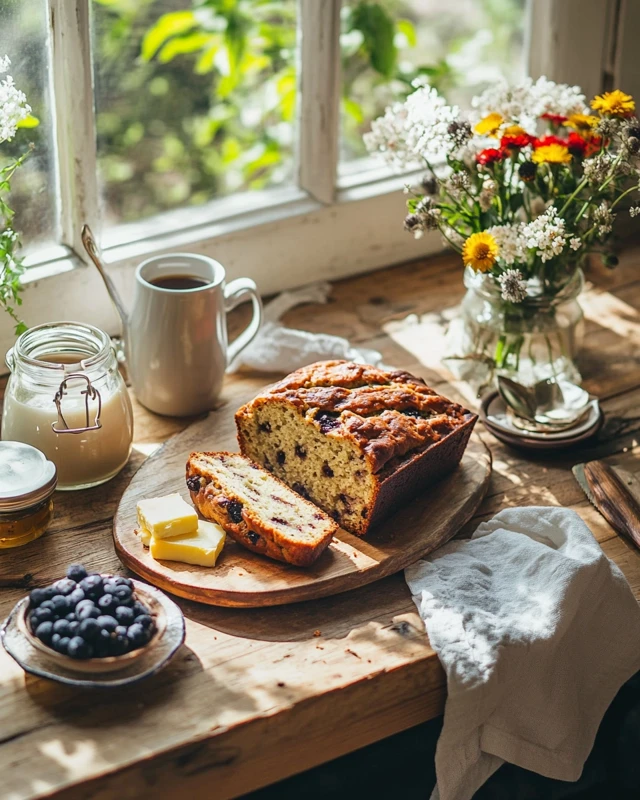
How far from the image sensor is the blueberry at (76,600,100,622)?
1.30m

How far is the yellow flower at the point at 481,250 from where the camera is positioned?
1715 mm

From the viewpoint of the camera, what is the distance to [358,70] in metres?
2.64

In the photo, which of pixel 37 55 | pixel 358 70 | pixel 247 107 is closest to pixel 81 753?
pixel 37 55

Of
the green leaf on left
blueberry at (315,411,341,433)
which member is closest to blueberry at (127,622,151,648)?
blueberry at (315,411,341,433)

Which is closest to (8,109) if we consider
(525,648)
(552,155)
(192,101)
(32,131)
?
(32,131)

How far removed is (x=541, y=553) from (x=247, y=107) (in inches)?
80.4

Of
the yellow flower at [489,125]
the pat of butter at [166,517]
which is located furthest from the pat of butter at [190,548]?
the yellow flower at [489,125]

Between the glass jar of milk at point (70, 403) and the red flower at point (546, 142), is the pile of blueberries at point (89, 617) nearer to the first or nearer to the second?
the glass jar of milk at point (70, 403)

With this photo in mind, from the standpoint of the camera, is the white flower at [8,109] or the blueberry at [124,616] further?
the white flower at [8,109]

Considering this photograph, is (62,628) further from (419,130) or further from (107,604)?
(419,130)

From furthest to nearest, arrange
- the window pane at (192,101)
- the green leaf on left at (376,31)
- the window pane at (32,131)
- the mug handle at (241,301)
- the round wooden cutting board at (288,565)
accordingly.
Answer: the window pane at (192,101)
the green leaf on left at (376,31)
the mug handle at (241,301)
the window pane at (32,131)
the round wooden cutting board at (288,565)

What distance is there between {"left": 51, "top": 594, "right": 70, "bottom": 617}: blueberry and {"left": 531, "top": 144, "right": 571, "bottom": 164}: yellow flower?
1.05 m

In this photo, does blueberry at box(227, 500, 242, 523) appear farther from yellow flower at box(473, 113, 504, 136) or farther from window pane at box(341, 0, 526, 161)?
window pane at box(341, 0, 526, 161)

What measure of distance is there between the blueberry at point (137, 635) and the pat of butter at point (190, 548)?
7.7 inches
